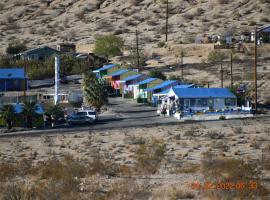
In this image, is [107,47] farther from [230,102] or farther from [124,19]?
[230,102]

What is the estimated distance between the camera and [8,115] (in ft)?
144

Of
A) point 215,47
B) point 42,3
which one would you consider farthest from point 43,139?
point 42,3

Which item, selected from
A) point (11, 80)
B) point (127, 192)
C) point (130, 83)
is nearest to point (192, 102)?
point (130, 83)

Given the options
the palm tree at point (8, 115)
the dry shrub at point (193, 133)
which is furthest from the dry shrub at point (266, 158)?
the palm tree at point (8, 115)

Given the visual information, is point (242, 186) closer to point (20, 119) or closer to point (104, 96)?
point (20, 119)

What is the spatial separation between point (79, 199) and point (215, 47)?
225ft

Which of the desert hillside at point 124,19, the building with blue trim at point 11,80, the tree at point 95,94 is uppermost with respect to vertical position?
the desert hillside at point 124,19

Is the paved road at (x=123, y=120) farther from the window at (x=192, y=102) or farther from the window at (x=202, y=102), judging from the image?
the window at (x=202, y=102)

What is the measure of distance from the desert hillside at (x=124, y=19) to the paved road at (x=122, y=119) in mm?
40934

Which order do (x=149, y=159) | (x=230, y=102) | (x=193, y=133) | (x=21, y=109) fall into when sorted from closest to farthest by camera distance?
(x=149, y=159), (x=193, y=133), (x=21, y=109), (x=230, y=102)

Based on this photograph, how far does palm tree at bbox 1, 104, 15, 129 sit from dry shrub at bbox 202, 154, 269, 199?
24.9 metres

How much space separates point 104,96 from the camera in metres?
53.9
